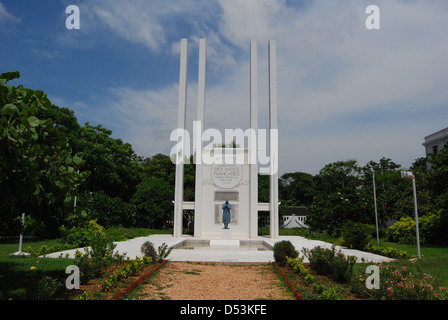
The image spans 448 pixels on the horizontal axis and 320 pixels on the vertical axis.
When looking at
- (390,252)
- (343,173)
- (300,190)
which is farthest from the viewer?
(300,190)

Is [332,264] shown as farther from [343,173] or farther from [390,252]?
[343,173]

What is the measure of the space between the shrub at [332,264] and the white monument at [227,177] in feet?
30.7

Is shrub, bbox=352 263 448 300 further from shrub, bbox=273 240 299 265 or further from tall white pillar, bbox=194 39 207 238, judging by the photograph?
tall white pillar, bbox=194 39 207 238

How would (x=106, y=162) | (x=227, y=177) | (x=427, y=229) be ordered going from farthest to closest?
1. (x=106, y=162)
2. (x=227, y=177)
3. (x=427, y=229)

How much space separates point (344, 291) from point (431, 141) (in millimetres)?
27025

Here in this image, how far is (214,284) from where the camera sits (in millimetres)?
5633

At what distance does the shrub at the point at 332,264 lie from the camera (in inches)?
221

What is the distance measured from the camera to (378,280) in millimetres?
4461

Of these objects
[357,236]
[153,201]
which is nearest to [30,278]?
[357,236]

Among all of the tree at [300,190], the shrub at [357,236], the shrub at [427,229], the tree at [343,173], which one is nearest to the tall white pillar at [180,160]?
the shrub at [357,236]

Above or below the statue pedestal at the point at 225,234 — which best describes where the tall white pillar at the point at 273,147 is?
above

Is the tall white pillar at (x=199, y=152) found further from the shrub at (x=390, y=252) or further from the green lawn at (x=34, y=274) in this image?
the green lawn at (x=34, y=274)

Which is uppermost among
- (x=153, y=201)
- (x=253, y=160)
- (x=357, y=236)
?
(x=253, y=160)

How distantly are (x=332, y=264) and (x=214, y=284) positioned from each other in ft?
7.08
